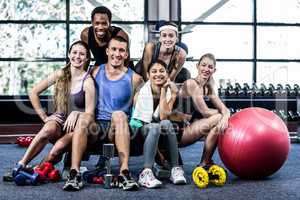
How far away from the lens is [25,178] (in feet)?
7.51

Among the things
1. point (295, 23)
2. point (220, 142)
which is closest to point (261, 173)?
point (220, 142)

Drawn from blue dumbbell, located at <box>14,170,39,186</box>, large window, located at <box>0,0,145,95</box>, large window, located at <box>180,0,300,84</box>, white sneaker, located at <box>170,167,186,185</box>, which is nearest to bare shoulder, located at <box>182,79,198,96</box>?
white sneaker, located at <box>170,167,186,185</box>

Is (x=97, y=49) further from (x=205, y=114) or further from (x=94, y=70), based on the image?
(x=205, y=114)

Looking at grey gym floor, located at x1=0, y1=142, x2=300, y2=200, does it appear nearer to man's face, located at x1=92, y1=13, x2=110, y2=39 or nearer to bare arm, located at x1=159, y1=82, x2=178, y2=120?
bare arm, located at x1=159, y1=82, x2=178, y2=120

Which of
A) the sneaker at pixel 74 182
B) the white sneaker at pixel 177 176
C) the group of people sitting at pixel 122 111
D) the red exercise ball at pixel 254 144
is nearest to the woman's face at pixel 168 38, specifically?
the group of people sitting at pixel 122 111

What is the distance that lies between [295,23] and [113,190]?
4063 mm

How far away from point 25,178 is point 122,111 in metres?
0.58

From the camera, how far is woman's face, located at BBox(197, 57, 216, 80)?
259cm

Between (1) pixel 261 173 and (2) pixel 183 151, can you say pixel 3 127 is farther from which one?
(1) pixel 261 173

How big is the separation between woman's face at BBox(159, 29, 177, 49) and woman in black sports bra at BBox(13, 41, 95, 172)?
45cm

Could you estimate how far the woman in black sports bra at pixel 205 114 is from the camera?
2.50 m

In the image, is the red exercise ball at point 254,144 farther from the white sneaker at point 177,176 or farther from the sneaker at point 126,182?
the sneaker at point 126,182

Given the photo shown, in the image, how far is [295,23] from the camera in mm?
5539

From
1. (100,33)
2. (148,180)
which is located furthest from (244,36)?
(148,180)
